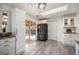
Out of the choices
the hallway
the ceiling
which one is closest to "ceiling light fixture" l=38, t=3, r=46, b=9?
the ceiling

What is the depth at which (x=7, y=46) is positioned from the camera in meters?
1.84

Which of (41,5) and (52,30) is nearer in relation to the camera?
(41,5)

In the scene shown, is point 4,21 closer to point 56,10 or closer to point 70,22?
point 56,10

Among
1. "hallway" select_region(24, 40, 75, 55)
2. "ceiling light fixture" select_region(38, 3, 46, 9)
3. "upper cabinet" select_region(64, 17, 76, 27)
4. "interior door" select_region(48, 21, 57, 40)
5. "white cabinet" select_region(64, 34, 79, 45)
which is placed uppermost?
"ceiling light fixture" select_region(38, 3, 46, 9)

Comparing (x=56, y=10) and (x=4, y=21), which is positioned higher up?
(x=56, y=10)

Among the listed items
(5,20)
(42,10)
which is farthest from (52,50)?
(5,20)

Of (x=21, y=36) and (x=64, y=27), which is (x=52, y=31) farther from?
(x=21, y=36)

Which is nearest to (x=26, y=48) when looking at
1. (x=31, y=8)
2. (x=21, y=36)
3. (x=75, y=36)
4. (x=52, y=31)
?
(x=21, y=36)

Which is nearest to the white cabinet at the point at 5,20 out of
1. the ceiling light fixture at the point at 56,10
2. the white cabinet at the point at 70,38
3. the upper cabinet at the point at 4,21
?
the upper cabinet at the point at 4,21

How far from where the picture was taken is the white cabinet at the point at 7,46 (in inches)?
69.4

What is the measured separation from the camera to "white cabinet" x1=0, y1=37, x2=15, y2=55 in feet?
5.79

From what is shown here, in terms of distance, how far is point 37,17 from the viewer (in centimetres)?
196

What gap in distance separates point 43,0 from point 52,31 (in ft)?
2.38

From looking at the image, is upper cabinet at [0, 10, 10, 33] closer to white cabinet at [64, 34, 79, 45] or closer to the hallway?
the hallway
